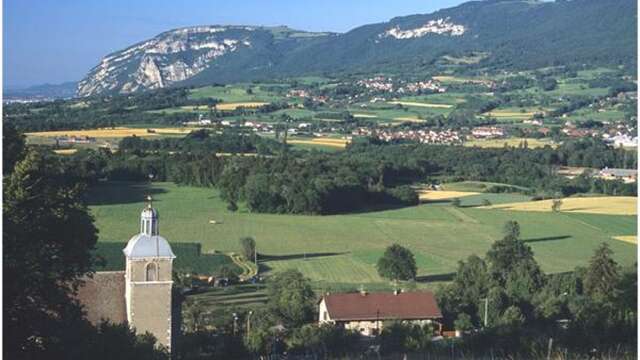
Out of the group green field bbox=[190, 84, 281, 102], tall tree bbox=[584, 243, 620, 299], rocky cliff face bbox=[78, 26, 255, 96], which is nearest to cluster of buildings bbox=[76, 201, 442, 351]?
tall tree bbox=[584, 243, 620, 299]

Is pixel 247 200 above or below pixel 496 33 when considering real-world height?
below

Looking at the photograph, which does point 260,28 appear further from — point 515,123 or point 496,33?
point 515,123

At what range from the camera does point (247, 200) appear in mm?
39406

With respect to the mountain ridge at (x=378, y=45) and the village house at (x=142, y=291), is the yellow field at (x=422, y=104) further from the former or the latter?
the village house at (x=142, y=291)

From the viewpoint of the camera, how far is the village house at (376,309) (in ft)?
61.1

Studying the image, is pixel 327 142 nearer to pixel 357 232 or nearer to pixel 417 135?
pixel 417 135

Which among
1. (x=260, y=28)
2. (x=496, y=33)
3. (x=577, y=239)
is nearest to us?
(x=577, y=239)

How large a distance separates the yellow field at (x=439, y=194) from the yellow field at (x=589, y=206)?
291cm

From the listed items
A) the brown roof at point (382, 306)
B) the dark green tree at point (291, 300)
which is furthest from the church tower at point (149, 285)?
the brown roof at point (382, 306)

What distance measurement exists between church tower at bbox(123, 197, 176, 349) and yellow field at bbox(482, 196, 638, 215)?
2454 cm

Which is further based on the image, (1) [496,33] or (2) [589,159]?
(1) [496,33]

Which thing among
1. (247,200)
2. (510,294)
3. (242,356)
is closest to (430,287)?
(510,294)

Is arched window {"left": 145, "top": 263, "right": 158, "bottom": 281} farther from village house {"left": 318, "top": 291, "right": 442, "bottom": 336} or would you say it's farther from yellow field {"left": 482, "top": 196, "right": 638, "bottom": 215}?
yellow field {"left": 482, "top": 196, "right": 638, "bottom": 215}

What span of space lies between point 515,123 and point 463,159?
75.6ft
